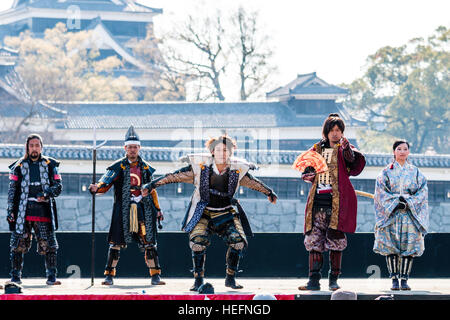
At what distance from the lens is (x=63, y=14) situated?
5262 centimetres

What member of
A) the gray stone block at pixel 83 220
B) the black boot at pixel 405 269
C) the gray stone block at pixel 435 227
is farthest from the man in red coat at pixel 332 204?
the gray stone block at pixel 435 227

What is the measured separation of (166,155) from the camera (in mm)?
26766

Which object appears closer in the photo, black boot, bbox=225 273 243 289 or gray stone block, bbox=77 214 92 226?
black boot, bbox=225 273 243 289

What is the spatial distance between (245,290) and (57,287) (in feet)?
5.72

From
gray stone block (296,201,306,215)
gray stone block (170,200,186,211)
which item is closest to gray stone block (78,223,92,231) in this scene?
gray stone block (170,200,186,211)

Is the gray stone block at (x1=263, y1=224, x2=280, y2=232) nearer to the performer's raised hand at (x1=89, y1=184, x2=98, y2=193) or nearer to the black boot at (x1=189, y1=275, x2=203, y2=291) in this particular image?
the performer's raised hand at (x1=89, y1=184, x2=98, y2=193)

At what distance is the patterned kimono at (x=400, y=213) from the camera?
890 cm

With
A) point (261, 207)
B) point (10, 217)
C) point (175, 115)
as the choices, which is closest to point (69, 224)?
point (261, 207)

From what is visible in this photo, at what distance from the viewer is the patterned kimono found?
8.90 meters

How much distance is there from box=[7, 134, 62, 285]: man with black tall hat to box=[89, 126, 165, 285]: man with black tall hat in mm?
512

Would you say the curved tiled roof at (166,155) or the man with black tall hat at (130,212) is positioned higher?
the curved tiled roof at (166,155)

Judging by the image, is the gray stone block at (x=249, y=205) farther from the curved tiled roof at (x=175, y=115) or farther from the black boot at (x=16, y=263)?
the black boot at (x=16, y=263)

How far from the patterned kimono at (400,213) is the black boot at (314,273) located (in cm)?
71
